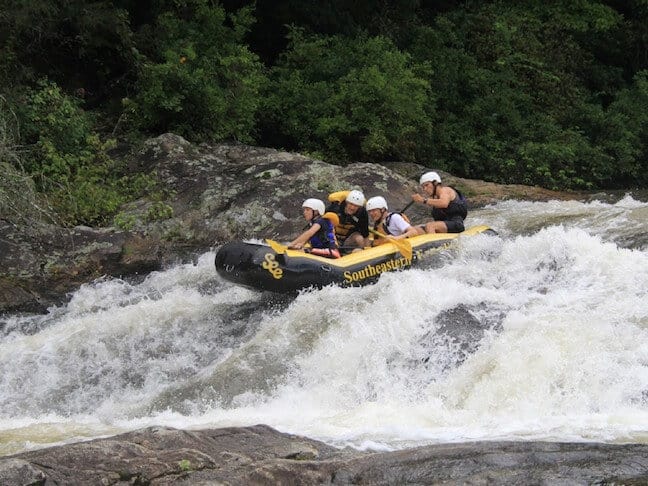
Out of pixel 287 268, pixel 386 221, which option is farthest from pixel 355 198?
pixel 287 268

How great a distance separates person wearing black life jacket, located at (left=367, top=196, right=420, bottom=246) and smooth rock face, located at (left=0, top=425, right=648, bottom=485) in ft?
16.1

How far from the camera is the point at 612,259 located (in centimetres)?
805

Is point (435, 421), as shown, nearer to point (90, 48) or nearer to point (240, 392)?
point (240, 392)

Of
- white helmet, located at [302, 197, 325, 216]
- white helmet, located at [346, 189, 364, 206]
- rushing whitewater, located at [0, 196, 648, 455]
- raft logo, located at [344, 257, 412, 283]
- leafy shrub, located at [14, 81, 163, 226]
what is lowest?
rushing whitewater, located at [0, 196, 648, 455]

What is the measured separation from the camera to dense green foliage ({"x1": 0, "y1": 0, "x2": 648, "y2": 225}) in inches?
A: 460

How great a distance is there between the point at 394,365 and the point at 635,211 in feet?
18.3

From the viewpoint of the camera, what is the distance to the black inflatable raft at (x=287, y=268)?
798 cm

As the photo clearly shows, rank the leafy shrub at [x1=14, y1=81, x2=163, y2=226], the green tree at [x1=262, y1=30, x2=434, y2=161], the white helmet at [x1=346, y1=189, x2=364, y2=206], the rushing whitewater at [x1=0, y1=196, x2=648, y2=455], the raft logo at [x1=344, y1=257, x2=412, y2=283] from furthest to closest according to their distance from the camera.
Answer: the green tree at [x1=262, y1=30, x2=434, y2=161] < the leafy shrub at [x1=14, y1=81, x2=163, y2=226] < the white helmet at [x1=346, y1=189, x2=364, y2=206] < the raft logo at [x1=344, y1=257, x2=412, y2=283] < the rushing whitewater at [x1=0, y1=196, x2=648, y2=455]

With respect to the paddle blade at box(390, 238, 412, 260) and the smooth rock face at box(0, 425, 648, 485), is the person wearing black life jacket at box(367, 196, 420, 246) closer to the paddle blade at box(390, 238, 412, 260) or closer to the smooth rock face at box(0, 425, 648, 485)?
the paddle blade at box(390, 238, 412, 260)

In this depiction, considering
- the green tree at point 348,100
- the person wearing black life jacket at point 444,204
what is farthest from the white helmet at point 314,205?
the green tree at point 348,100

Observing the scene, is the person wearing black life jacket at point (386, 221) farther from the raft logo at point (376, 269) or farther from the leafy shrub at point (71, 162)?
the leafy shrub at point (71, 162)

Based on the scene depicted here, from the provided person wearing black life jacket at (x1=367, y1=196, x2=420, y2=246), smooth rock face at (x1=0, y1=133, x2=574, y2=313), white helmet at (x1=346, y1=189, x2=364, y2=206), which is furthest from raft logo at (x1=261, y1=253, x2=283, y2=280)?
smooth rock face at (x1=0, y1=133, x2=574, y2=313)

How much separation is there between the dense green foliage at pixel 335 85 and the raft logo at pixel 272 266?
3.41m

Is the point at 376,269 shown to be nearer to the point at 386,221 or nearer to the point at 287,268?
the point at 287,268
